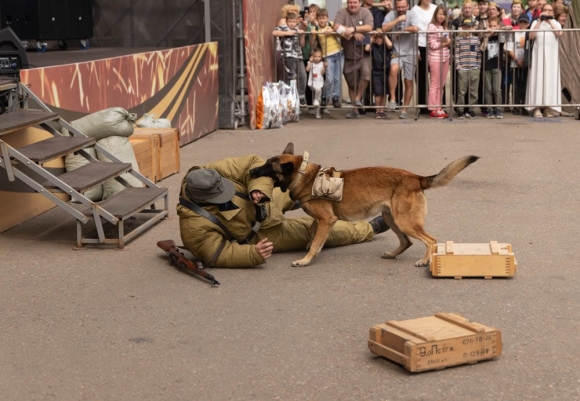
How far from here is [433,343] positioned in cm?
576

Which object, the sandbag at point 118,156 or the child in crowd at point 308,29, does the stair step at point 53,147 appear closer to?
the sandbag at point 118,156

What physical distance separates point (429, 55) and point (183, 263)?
10.9 metres

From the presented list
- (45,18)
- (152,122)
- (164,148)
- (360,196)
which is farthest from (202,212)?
(45,18)

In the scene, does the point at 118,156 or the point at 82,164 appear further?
the point at 118,156

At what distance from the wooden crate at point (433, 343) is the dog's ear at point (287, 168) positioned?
7.60ft

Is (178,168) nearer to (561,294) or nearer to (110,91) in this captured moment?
(110,91)

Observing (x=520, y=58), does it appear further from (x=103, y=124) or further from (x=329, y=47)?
(x=103, y=124)

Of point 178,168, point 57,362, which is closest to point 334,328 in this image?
point 57,362

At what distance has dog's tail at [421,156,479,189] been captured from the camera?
7785mm

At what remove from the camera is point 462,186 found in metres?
11.7

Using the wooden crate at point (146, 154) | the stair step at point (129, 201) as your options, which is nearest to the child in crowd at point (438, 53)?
the wooden crate at point (146, 154)

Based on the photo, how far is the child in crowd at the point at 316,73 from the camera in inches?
707

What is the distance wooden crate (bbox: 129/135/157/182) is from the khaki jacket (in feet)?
10.7

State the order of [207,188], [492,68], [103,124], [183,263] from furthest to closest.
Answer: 1. [492,68]
2. [103,124]
3. [183,263]
4. [207,188]
